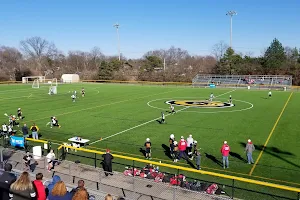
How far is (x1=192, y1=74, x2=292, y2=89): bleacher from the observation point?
6257 centimetres

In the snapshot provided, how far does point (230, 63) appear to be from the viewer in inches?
3194

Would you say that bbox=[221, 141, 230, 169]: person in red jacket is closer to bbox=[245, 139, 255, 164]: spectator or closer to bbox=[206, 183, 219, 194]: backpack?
bbox=[245, 139, 255, 164]: spectator

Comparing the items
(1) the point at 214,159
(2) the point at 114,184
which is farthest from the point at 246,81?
(2) the point at 114,184

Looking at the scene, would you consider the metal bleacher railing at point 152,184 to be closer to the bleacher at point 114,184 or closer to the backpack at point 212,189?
the bleacher at point 114,184

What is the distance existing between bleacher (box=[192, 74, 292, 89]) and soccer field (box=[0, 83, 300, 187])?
23526mm

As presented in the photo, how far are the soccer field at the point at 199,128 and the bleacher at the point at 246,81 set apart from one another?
2353cm

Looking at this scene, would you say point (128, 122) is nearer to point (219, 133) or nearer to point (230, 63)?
point (219, 133)

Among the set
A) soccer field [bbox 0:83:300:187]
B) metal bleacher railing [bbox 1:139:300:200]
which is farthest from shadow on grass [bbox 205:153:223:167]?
metal bleacher railing [bbox 1:139:300:200]

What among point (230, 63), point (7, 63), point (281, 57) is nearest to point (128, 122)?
point (230, 63)

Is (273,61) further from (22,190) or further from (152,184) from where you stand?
(22,190)

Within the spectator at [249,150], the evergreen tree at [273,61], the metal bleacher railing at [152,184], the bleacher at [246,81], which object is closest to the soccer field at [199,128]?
the spectator at [249,150]

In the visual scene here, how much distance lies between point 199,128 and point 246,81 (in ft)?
154

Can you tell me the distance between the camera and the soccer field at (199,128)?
16875mm

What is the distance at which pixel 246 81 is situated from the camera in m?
68.2
